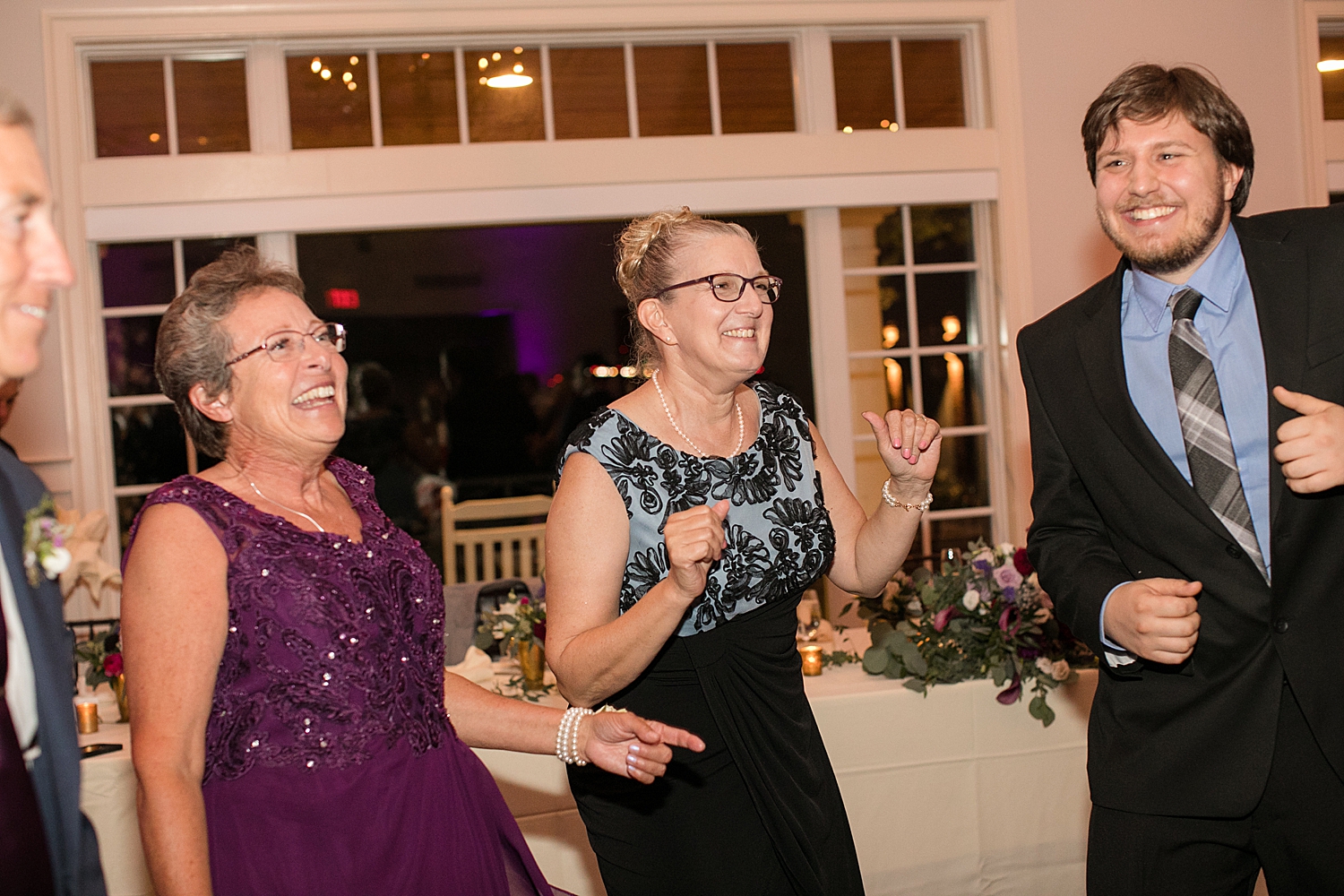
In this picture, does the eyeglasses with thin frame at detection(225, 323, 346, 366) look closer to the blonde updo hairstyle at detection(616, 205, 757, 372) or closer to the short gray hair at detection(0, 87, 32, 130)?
the blonde updo hairstyle at detection(616, 205, 757, 372)

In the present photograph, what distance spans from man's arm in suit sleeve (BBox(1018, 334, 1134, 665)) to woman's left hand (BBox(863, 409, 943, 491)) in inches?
7.1

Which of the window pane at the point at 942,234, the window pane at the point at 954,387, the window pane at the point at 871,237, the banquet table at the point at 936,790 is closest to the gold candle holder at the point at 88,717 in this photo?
the banquet table at the point at 936,790

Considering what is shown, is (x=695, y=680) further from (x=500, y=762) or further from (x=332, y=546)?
(x=500, y=762)

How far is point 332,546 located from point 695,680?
25.8 inches

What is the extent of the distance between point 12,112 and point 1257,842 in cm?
187

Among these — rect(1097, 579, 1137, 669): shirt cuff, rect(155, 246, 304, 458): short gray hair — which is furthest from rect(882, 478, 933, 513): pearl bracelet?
rect(155, 246, 304, 458): short gray hair

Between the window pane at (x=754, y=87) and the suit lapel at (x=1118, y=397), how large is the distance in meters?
3.04

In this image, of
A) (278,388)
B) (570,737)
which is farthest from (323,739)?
(278,388)

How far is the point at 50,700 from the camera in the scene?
2.71 feet

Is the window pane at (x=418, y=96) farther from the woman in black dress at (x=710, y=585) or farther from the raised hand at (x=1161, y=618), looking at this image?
the raised hand at (x=1161, y=618)

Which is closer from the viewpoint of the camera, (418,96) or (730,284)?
(730,284)

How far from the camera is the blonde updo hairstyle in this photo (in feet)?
6.47

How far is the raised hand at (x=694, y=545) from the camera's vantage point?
1.58 m

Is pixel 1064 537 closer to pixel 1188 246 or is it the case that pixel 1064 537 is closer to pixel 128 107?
pixel 1188 246
